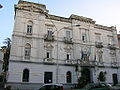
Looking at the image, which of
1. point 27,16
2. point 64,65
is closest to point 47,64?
point 64,65

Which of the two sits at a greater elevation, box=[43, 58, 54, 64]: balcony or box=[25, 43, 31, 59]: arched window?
box=[25, 43, 31, 59]: arched window

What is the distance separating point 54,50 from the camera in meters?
28.5

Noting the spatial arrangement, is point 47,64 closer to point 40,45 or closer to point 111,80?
point 40,45

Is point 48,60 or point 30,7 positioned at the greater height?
point 30,7

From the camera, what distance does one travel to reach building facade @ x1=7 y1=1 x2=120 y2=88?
25156mm

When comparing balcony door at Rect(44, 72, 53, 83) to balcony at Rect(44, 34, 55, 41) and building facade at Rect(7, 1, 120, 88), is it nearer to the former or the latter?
building facade at Rect(7, 1, 120, 88)

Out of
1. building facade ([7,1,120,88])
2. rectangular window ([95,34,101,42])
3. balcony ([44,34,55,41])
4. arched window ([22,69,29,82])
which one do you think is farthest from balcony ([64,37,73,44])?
arched window ([22,69,29,82])

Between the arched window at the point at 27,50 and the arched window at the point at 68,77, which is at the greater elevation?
the arched window at the point at 27,50

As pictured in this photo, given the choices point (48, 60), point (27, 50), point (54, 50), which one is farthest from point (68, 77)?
point (27, 50)

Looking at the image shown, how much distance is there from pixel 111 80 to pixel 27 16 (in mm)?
23779

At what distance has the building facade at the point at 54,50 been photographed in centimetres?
2516

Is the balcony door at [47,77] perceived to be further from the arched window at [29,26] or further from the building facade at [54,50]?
the arched window at [29,26]

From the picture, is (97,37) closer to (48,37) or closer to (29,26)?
(48,37)

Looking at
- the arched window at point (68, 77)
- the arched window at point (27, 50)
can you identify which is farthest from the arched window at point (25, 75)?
the arched window at point (68, 77)
